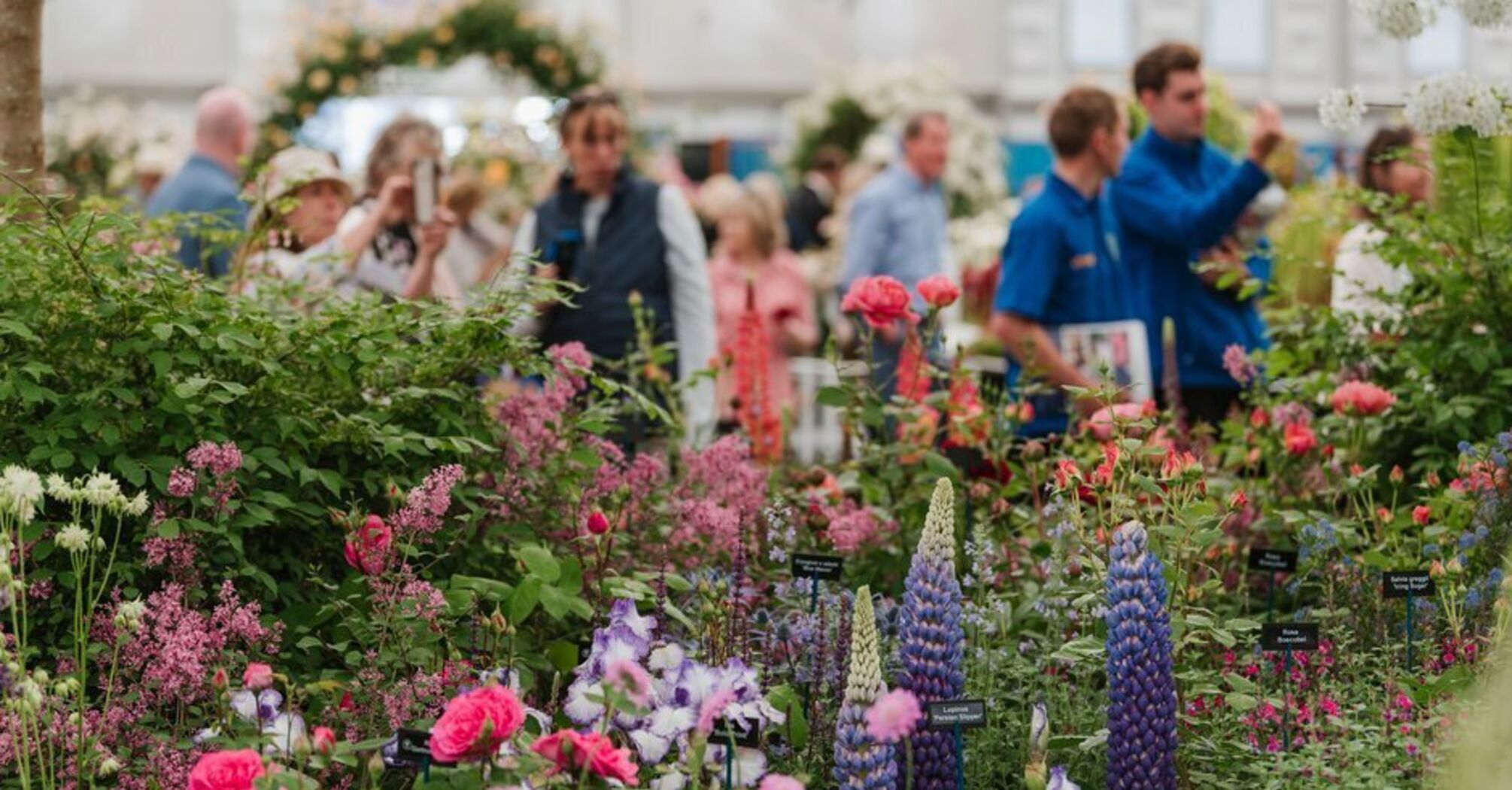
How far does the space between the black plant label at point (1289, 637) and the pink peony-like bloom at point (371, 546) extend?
1.17m

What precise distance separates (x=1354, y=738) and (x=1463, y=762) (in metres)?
1.11

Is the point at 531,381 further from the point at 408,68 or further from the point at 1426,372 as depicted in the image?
the point at 408,68

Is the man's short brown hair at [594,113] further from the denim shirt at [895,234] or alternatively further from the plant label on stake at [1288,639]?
the plant label on stake at [1288,639]

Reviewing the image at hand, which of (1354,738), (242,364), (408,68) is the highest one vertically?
(408,68)

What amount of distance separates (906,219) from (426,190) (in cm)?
322

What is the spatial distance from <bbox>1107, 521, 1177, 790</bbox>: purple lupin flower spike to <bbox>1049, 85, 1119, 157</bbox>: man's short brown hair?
286 cm

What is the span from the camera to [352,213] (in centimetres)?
573

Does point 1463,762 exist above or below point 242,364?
below

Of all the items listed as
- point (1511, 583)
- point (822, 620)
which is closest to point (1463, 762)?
point (1511, 583)

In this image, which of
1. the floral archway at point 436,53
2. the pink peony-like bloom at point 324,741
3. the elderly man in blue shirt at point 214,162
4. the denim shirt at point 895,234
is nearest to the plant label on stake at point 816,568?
the pink peony-like bloom at point 324,741

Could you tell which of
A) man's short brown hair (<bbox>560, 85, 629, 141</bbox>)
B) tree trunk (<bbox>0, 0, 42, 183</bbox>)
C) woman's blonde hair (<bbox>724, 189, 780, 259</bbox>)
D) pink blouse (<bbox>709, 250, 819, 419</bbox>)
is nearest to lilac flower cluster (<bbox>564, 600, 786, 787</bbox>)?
tree trunk (<bbox>0, 0, 42, 183</bbox>)

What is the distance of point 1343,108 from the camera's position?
3.61 meters

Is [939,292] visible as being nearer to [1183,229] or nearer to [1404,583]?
[1404,583]

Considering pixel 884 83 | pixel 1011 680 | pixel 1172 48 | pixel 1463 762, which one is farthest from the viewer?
pixel 884 83
